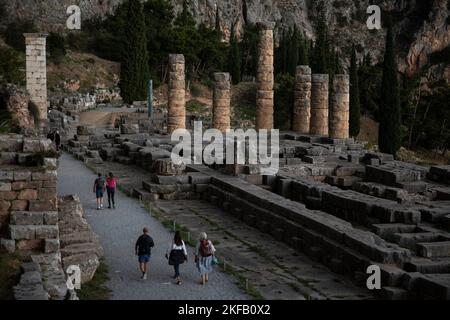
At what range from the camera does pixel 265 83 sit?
40.7m

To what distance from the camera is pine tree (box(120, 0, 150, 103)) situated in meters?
65.0

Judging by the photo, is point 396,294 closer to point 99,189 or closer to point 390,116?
point 99,189

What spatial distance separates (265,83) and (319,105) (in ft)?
10.7

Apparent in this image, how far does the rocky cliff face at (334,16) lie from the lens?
280ft

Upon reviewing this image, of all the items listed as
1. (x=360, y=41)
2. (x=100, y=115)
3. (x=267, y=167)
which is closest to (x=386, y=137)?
(x=100, y=115)

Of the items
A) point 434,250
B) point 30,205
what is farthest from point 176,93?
point 434,250

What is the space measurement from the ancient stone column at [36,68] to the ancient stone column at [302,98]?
1487cm

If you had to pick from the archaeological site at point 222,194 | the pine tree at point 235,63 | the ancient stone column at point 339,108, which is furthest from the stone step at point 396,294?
the pine tree at point 235,63

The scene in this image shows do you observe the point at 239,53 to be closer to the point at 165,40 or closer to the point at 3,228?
the point at 165,40

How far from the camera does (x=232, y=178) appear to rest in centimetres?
2603

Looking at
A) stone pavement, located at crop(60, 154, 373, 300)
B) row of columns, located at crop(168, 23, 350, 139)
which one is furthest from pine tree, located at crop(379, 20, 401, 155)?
stone pavement, located at crop(60, 154, 373, 300)

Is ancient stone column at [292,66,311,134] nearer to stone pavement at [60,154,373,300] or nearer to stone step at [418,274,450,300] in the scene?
stone pavement at [60,154,373,300]

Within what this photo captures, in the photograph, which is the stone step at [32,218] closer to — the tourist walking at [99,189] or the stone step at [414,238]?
the tourist walking at [99,189]

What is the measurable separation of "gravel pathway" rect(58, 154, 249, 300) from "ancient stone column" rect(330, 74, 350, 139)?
1749cm
